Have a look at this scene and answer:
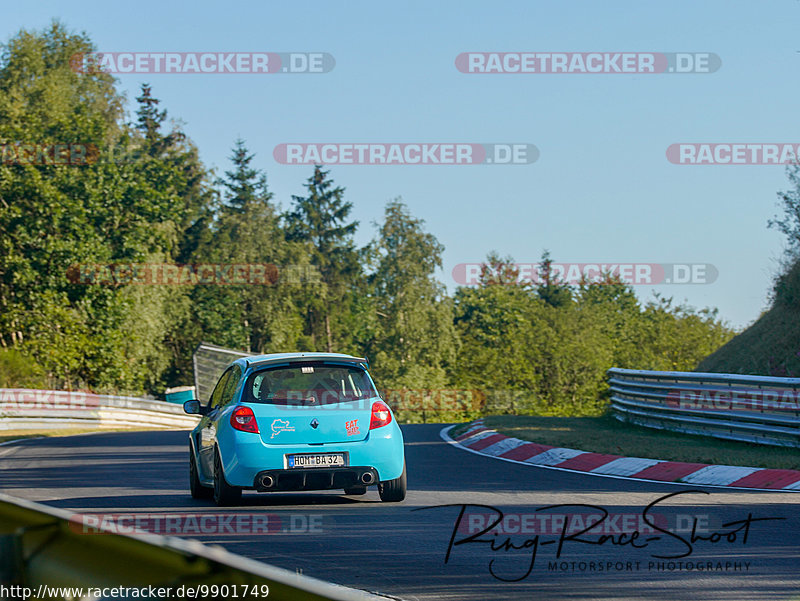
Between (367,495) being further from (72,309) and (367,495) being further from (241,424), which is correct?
(72,309)

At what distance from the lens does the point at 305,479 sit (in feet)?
31.4

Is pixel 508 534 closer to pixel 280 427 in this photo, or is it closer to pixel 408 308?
pixel 280 427

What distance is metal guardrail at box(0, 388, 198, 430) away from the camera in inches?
1101

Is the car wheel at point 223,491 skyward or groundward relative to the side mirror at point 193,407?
groundward

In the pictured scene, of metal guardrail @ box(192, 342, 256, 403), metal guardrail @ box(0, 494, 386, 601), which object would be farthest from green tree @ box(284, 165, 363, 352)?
metal guardrail @ box(0, 494, 386, 601)

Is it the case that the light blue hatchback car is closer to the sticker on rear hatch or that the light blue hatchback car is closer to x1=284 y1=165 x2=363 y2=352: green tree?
the sticker on rear hatch

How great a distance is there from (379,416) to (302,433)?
0.80 m

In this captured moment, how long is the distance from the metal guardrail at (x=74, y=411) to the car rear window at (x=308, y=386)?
1953 cm

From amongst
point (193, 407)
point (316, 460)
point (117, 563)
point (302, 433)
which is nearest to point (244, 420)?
point (302, 433)

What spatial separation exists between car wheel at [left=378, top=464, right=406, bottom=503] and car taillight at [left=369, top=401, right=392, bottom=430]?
0.49m

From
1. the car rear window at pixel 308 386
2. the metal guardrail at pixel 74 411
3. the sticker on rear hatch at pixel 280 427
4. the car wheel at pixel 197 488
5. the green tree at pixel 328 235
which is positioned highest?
the green tree at pixel 328 235

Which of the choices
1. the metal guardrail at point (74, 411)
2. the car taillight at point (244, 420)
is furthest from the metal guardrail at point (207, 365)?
the car taillight at point (244, 420)

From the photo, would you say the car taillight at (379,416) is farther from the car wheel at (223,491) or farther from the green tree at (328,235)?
the green tree at (328,235)

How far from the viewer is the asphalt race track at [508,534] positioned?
625 centimetres
